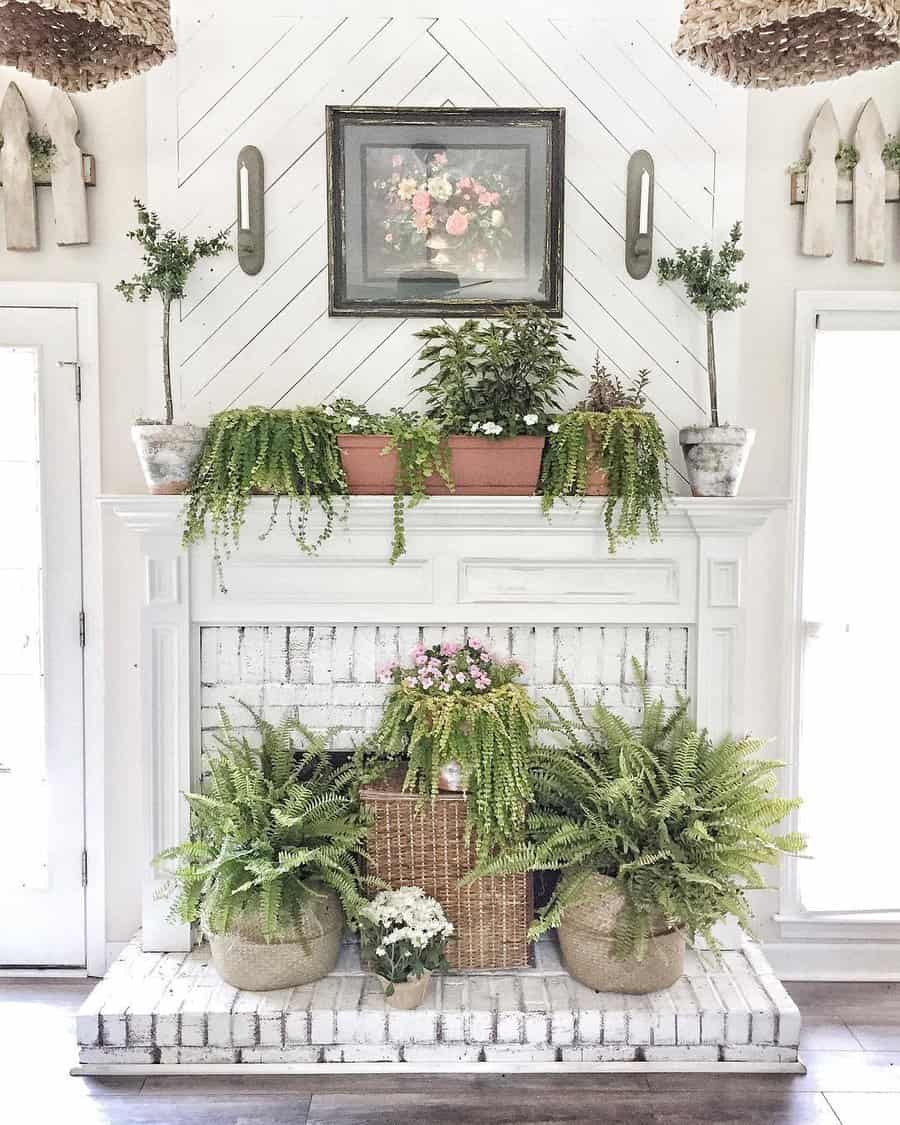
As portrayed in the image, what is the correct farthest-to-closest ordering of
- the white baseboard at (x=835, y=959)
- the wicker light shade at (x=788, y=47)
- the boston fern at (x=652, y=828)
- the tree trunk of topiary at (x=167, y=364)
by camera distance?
the white baseboard at (x=835, y=959)
the tree trunk of topiary at (x=167, y=364)
the boston fern at (x=652, y=828)
the wicker light shade at (x=788, y=47)

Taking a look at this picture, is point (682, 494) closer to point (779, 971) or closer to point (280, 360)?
point (280, 360)

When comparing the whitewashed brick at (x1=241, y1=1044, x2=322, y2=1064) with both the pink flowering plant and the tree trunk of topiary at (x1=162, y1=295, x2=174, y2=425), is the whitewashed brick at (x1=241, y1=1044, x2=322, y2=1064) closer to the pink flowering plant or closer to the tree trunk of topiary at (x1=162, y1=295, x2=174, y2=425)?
A: the pink flowering plant

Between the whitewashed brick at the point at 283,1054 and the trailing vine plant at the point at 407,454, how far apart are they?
1.30 meters

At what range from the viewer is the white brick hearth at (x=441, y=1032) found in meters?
2.37

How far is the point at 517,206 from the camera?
2.79m

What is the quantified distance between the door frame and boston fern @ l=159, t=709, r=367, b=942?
55cm

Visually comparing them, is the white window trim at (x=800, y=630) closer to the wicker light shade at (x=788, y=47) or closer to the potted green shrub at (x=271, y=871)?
the wicker light shade at (x=788, y=47)

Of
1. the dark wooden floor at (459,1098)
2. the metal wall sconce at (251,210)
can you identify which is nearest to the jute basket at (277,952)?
the dark wooden floor at (459,1098)

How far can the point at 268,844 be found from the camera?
7.80 ft

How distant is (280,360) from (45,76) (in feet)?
3.47

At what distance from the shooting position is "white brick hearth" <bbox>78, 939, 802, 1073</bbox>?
237 cm

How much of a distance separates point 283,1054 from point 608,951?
0.89 metres

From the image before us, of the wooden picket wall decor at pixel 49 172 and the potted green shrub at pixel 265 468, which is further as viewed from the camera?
the wooden picket wall decor at pixel 49 172

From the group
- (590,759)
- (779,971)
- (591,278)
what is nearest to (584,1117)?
(590,759)
